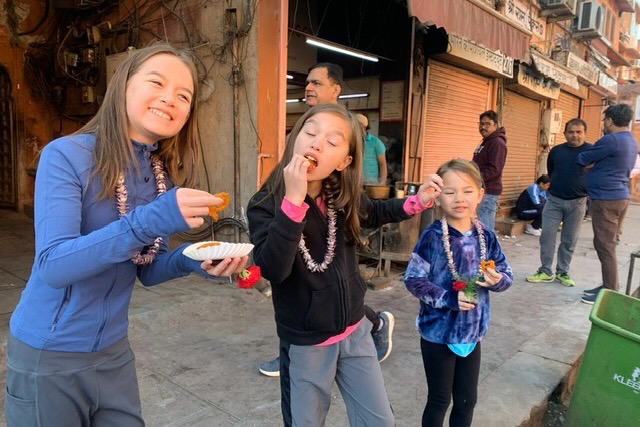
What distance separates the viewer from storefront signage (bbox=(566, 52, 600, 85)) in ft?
39.9

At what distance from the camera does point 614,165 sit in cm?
508

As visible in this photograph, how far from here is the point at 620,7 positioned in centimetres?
1744

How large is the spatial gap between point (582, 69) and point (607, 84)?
354cm

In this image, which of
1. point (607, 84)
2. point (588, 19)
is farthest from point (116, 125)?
point (607, 84)

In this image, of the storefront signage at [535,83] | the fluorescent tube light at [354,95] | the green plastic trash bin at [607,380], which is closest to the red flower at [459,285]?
the green plastic trash bin at [607,380]

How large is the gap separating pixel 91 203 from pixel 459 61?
336 inches

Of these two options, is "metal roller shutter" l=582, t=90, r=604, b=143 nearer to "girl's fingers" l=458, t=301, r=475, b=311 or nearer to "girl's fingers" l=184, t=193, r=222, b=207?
"girl's fingers" l=458, t=301, r=475, b=311

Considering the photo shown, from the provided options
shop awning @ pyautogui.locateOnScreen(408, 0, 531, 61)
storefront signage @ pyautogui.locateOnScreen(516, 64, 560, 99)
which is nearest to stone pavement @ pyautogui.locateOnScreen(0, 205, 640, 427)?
shop awning @ pyautogui.locateOnScreen(408, 0, 531, 61)

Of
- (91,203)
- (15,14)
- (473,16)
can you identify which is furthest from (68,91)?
(91,203)

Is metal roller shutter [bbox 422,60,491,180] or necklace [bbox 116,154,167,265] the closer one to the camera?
necklace [bbox 116,154,167,265]

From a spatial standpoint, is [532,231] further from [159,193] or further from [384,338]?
[159,193]

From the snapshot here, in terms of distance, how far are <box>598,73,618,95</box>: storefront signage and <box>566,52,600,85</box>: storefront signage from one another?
0.59 m

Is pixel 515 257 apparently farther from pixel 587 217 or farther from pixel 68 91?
pixel 68 91

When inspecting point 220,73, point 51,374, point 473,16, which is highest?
point 473,16
